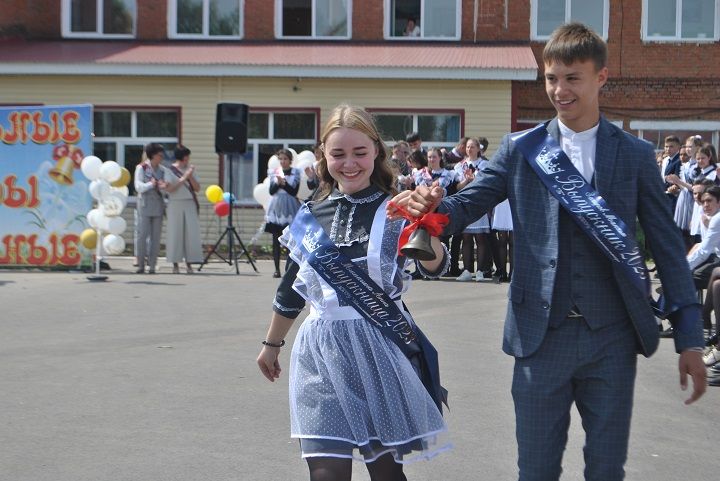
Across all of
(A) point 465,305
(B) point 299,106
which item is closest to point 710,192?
(A) point 465,305

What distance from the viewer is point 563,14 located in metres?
25.7

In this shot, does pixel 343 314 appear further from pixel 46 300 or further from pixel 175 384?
pixel 46 300

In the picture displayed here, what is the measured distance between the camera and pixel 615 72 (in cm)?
2525

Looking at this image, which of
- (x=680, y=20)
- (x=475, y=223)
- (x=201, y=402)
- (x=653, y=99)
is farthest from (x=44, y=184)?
(x=680, y=20)

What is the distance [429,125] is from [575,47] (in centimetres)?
2081

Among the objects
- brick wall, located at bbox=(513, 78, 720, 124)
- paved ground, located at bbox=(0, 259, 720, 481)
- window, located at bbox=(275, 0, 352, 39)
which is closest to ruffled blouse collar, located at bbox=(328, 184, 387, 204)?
paved ground, located at bbox=(0, 259, 720, 481)

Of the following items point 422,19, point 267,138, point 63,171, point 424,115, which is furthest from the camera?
point 422,19

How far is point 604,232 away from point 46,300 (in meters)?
11.1

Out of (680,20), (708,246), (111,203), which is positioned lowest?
(111,203)

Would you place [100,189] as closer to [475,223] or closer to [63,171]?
[63,171]

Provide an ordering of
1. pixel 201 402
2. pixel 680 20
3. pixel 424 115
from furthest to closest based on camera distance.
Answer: pixel 680 20
pixel 424 115
pixel 201 402

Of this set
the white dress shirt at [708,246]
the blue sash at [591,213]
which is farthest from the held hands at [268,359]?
the white dress shirt at [708,246]

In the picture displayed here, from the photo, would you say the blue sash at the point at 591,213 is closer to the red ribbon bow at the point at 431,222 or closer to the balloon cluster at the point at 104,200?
the red ribbon bow at the point at 431,222

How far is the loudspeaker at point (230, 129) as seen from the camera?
1925 cm
